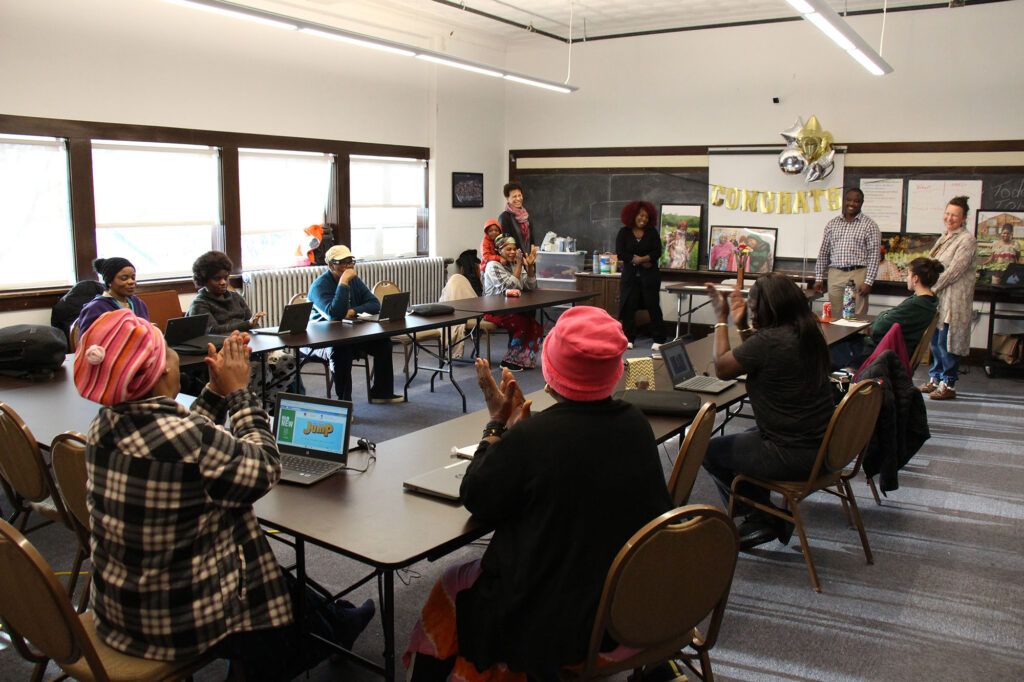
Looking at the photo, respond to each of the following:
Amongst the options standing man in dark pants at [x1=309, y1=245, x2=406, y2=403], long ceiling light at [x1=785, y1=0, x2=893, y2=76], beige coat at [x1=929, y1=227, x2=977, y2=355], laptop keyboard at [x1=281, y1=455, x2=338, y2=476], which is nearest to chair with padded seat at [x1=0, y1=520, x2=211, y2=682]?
laptop keyboard at [x1=281, y1=455, x2=338, y2=476]

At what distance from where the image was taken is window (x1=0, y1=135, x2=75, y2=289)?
19.1 ft

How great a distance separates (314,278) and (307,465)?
563cm

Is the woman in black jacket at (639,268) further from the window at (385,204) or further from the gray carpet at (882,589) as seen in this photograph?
the gray carpet at (882,589)

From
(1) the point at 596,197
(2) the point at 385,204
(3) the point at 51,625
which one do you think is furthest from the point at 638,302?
(3) the point at 51,625

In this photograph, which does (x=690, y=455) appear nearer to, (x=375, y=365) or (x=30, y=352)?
(x=30, y=352)

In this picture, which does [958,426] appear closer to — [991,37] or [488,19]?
[991,37]

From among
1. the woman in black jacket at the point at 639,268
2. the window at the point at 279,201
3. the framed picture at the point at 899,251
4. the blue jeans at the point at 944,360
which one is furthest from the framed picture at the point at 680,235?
the window at the point at 279,201

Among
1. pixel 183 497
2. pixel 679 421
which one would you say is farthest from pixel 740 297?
pixel 183 497

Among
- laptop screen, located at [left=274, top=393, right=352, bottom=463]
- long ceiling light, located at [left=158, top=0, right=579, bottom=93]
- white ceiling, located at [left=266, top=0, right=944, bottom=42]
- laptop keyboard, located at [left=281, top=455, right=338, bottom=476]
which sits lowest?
laptop keyboard, located at [left=281, top=455, right=338, bottom=476]

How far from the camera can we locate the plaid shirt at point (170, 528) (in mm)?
1723

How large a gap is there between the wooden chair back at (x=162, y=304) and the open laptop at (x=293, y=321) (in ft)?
5.69

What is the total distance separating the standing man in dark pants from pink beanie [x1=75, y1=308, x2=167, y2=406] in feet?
11.8

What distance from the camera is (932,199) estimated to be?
25.4 ft

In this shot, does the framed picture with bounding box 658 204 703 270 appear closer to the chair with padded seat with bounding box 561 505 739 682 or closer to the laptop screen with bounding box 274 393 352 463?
the laptop screen with bounding box 274 393 352 463
